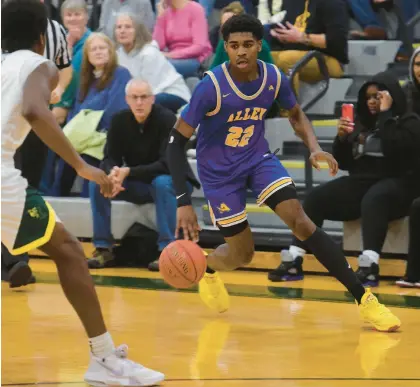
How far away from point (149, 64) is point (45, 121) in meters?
6.10

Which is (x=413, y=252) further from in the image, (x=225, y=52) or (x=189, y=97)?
(x=189, y=97)

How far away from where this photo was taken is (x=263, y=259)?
9.45 metres

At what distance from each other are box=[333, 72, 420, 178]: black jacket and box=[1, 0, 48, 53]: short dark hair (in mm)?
4094

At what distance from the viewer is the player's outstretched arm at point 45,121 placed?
4.77m

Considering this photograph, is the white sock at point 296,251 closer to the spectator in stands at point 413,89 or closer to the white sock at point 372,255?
the white sock at point 372,255

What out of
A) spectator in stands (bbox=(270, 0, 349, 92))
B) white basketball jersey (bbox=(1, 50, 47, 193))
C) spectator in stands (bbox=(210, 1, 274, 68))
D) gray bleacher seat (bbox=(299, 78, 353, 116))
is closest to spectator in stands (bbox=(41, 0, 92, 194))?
spectator in stands (bbox=(210, 1, 274, 68))

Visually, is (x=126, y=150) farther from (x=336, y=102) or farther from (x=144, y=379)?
(x=144, y=379)

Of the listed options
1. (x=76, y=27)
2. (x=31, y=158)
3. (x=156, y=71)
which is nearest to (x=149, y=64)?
(x=156, y=71)

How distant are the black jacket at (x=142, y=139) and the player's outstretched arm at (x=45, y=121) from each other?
4.66 meters

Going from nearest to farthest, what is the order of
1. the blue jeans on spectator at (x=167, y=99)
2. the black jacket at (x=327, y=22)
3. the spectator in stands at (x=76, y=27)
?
the black jacket at (x=327, y=22) < the blue jeans on spectator at (x=167, y=99) < the spectator in stands at (x=76, y=27)

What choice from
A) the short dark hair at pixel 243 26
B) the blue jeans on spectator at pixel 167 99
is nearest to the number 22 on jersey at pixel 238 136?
the short dark hair at pixel 243 26

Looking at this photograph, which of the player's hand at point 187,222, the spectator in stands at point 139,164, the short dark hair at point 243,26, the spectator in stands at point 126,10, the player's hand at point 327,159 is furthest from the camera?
the spectator in stands at point 126,10

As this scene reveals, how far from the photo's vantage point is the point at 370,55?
1076 cm

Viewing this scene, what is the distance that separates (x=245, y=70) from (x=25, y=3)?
197 cm
